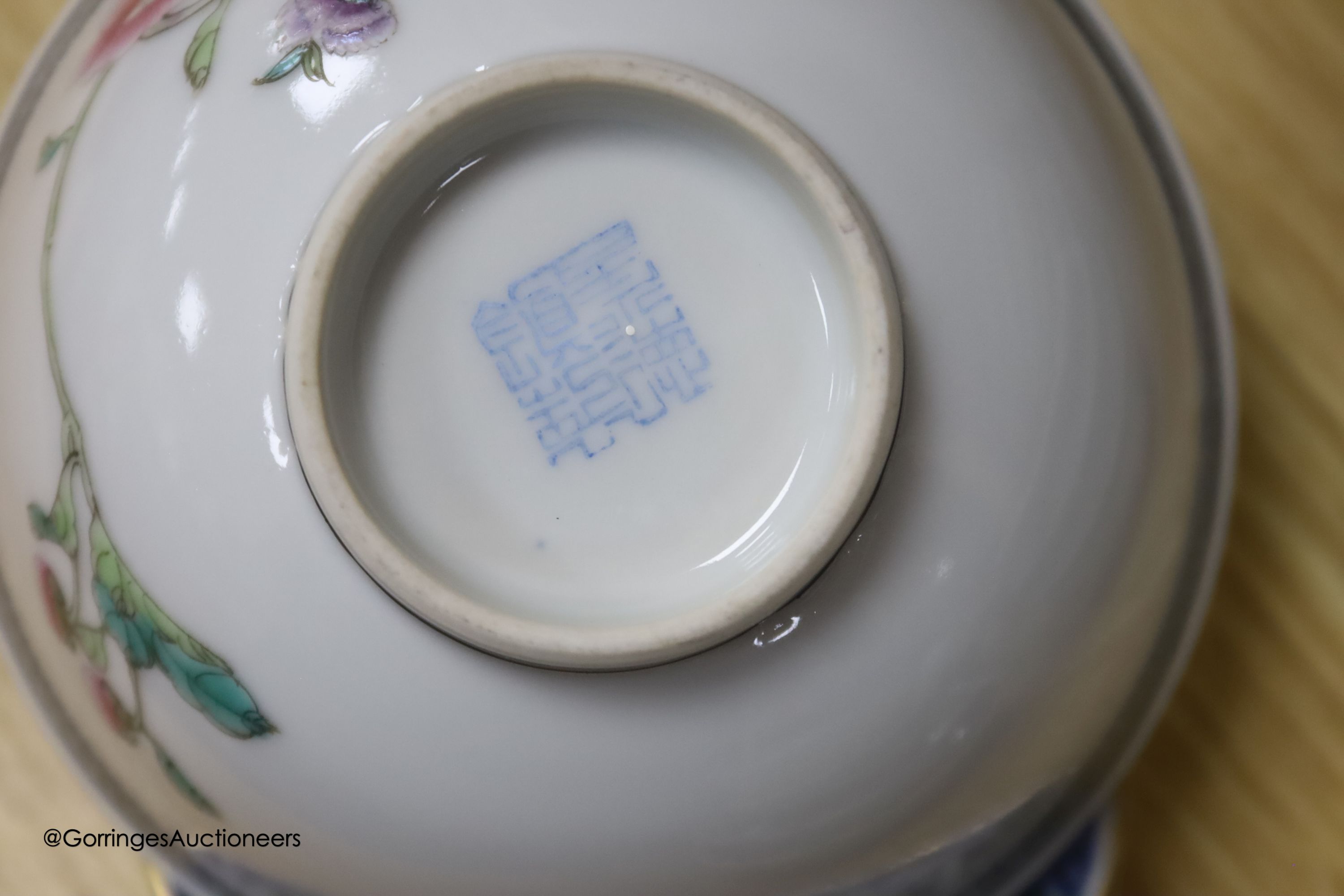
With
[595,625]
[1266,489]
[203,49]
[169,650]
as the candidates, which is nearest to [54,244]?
[203,49]

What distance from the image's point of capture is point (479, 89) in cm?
51

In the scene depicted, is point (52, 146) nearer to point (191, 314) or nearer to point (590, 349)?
point (191, 314)

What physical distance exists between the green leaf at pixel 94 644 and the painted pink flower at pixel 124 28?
1.17ft

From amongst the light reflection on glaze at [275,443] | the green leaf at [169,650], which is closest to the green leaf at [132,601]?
the green leaf at [169,650]

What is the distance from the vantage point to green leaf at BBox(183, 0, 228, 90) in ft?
1.88

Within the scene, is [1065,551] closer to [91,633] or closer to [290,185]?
[290,185]

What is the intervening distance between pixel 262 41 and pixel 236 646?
35 centimetres

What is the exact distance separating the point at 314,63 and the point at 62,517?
1.02ft

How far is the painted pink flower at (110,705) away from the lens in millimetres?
622

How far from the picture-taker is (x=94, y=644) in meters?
0.61

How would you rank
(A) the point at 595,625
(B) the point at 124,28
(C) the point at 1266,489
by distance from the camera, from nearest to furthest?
(A) the point at 595,625
(B) the point at 124,28
(C) the point at 1266,489

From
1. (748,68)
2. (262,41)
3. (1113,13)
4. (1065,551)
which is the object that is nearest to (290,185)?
(262,41)

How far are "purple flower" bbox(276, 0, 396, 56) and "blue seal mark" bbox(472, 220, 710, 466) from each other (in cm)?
16

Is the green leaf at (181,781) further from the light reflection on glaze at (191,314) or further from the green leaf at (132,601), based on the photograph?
the light reflection on glaze at (191,314)
